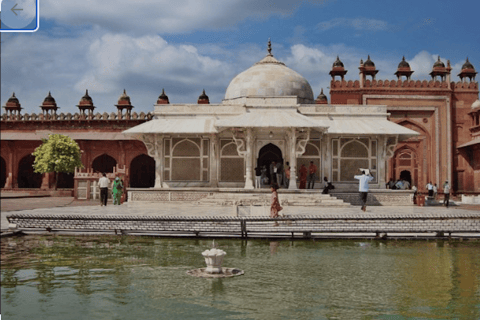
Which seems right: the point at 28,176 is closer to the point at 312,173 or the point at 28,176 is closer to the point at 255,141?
the point at 255,141

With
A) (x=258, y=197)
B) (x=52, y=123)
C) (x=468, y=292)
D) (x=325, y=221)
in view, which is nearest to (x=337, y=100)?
(x=258, y=197)

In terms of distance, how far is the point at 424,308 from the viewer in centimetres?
471

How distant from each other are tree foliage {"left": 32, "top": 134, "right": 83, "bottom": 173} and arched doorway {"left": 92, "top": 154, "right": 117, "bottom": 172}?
3.25 meters

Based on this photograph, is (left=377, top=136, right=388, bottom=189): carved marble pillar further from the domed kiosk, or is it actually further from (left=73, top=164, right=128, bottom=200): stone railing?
(left=73, top=164, right=128, bottom=200): stone railing

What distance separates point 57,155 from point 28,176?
6.65 meters

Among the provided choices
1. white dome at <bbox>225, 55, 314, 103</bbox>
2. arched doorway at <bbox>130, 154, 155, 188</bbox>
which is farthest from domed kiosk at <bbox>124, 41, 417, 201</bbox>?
Answer: arched doorway at <bbox>130, 154, 155, 188</bbox>

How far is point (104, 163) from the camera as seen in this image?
32500 millimetres

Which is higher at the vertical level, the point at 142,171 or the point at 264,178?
the point at 142,171

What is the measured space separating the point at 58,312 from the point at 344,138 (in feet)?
54.4

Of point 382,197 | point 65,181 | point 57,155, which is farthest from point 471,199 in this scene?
point 65,181

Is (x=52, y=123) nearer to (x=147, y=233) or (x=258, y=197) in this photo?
(x=258, y=197)

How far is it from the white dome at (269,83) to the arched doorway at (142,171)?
10652mm

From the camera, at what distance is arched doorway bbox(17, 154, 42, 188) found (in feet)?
108

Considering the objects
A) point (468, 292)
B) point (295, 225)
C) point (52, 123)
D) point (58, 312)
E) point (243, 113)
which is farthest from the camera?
point (52, 123)
